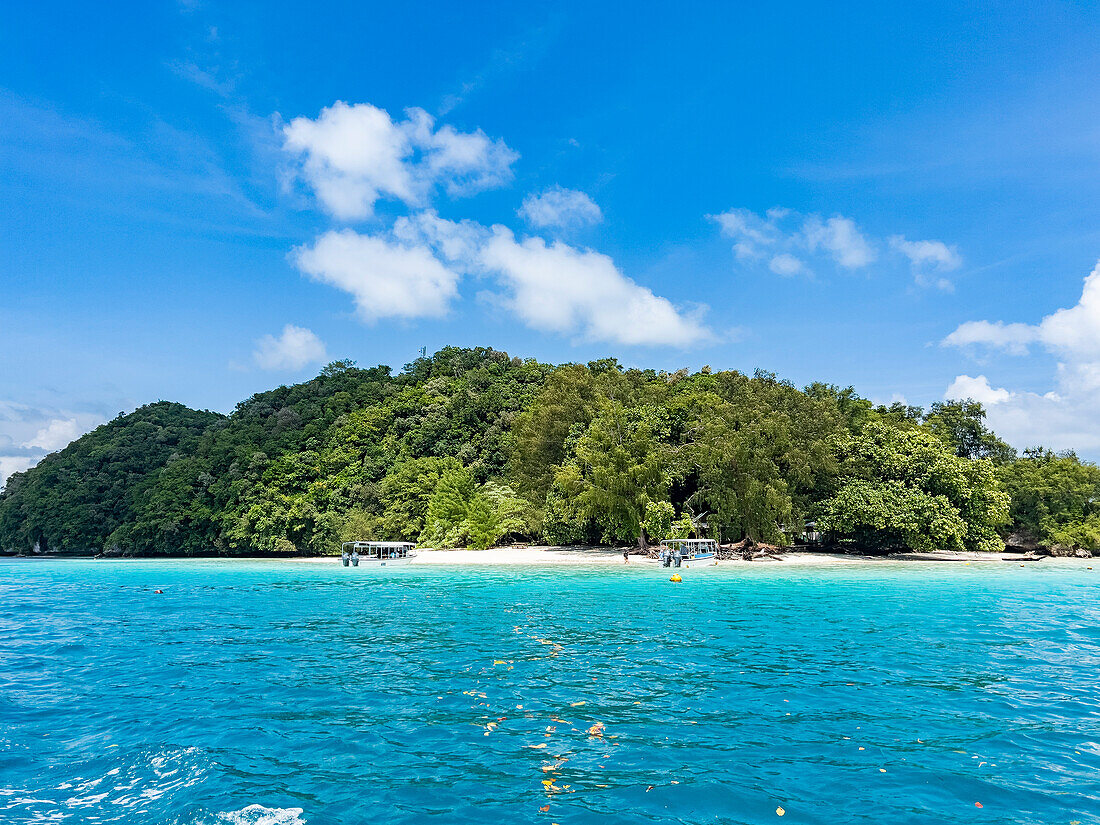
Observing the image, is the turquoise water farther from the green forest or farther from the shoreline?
the green forest

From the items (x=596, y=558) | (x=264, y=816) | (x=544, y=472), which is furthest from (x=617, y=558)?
(x=264, y=816)

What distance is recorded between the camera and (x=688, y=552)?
47344mm

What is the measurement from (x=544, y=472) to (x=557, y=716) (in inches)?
1974

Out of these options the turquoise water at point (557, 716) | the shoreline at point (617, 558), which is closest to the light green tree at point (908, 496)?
the shoreline at point (617, 558)

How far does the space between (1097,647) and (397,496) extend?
60237mm

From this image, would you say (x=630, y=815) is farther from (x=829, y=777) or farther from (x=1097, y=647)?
(x=1097, y=647)

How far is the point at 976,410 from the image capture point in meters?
69.6

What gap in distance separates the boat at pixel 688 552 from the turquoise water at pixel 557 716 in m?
19.6

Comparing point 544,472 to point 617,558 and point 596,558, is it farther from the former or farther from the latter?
point 617,558

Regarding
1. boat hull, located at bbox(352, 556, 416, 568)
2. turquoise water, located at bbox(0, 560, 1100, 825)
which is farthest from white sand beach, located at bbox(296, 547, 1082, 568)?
turquoise water, located at bbox(0, 560, 1100, 825)

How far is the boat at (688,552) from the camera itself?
44.2 m

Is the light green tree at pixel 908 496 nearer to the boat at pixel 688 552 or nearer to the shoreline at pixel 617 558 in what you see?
the shoreline at pixel 617 558

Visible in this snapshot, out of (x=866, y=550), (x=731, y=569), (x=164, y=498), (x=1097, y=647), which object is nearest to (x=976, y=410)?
(x=866, y=550)

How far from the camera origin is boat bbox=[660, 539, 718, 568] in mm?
44219
